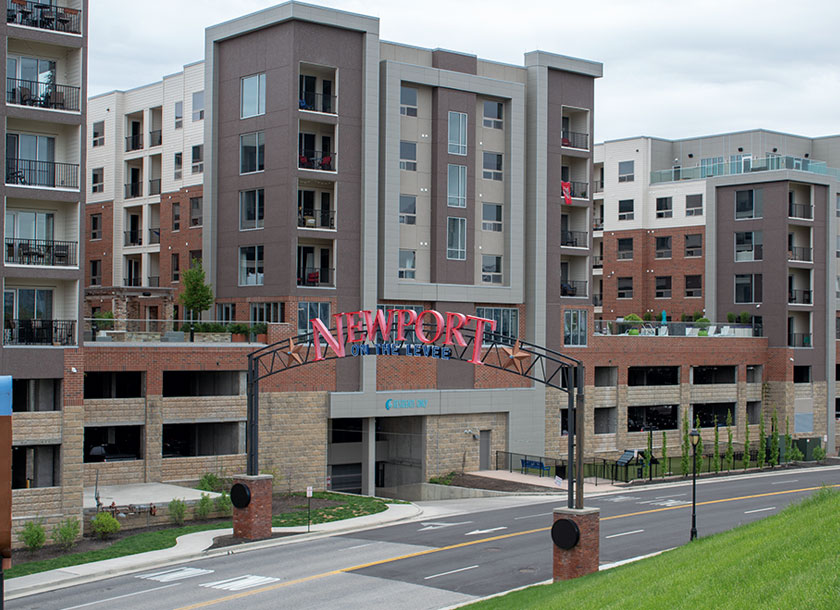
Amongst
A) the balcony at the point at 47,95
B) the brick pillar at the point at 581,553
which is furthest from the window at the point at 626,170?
the brick pillar at the point at 581,553

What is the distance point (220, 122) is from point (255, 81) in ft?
11.7

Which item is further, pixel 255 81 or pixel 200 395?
pixel 255 81

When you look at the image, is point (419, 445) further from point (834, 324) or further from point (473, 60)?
point (834, 324)

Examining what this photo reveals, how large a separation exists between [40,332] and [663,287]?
60554 mm

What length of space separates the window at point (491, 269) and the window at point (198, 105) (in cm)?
1975

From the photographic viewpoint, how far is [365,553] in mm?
35875

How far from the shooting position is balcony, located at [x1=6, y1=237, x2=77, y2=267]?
131ft

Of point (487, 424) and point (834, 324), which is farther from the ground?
point (834, 324)

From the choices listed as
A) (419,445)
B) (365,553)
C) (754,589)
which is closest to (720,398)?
(419,445)

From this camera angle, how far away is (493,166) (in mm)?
62219

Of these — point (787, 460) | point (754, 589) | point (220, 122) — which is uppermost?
point (220, 122)

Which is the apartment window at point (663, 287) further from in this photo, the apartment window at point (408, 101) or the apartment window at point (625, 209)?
the apartment window at point (408, 101)

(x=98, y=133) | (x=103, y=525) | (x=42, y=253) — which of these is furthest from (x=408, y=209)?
(x=103, y=525)

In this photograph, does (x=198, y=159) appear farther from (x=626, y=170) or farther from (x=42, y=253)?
(x=626, y=170)
